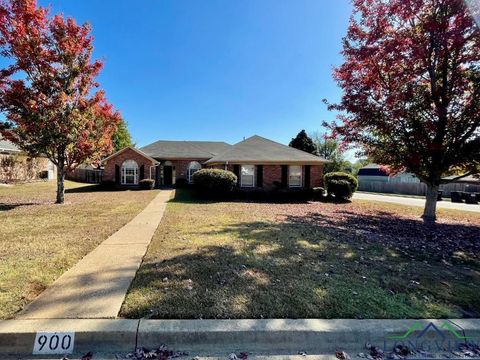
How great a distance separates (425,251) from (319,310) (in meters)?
4.62

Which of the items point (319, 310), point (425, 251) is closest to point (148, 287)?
point (319, 310)

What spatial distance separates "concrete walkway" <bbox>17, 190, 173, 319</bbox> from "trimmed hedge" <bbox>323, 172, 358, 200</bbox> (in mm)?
14746

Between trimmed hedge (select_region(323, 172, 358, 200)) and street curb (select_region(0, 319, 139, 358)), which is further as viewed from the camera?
trimmed hedge (select_region(323, 172, 358, 200))

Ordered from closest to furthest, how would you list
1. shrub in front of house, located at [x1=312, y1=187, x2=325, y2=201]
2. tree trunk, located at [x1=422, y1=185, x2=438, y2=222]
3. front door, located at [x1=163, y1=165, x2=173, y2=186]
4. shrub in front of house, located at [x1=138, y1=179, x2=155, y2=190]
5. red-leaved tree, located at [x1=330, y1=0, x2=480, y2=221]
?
red-leaved tree, located at [x1=330, y1=0, x2=480, y2=221] < tree trunk, located at [x1=422, y1=185, x2=438, y2=222] < shrub in front of house, located at [x1=312, y1=187, x2=325, y2=201] < shrub in front of house, located at [x1=138, y1=179, x2=155, y2=190] < front door, located at [x1=163, y1=165, x2=173, y2=186]

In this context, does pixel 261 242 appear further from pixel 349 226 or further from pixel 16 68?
pixel 16 68

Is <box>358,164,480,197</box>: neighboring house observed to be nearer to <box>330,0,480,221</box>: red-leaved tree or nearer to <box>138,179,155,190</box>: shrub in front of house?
<box>330,0,480,221</box>: red-leaved tree

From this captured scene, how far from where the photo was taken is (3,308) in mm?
3277

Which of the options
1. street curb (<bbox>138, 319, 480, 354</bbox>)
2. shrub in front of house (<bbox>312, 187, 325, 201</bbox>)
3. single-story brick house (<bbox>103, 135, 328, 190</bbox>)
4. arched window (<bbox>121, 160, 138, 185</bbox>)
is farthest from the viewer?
arched window (<bbox>121, 160, 138, 185</bbox>)

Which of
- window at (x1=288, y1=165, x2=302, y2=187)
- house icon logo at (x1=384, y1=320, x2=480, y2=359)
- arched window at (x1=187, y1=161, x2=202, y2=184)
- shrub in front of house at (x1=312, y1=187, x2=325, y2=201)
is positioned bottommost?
house icon logo at (x1=384, y1=320, x2=480, y2=359)

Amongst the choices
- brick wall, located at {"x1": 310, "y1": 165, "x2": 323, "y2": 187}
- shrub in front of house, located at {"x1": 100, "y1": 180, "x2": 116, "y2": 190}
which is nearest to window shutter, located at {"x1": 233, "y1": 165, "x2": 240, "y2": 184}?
brick wall, located at {"x1": 310, "y1": 165, "x2": 323, "y2": 187}

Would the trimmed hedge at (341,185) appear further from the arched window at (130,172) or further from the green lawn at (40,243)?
the arched window at (130,172)

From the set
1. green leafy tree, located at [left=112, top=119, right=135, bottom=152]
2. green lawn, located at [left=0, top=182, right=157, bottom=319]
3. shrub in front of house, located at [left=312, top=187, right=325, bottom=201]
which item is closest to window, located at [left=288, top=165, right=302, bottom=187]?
shrub in front of house, located at [left=312, top=187, right=325, bottom=201]

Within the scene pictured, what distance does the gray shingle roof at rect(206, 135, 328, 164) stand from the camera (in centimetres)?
1898

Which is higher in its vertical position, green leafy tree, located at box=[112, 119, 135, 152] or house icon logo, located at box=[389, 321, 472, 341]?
green leafy tree, located at box=[112, 119, 135, 152]
